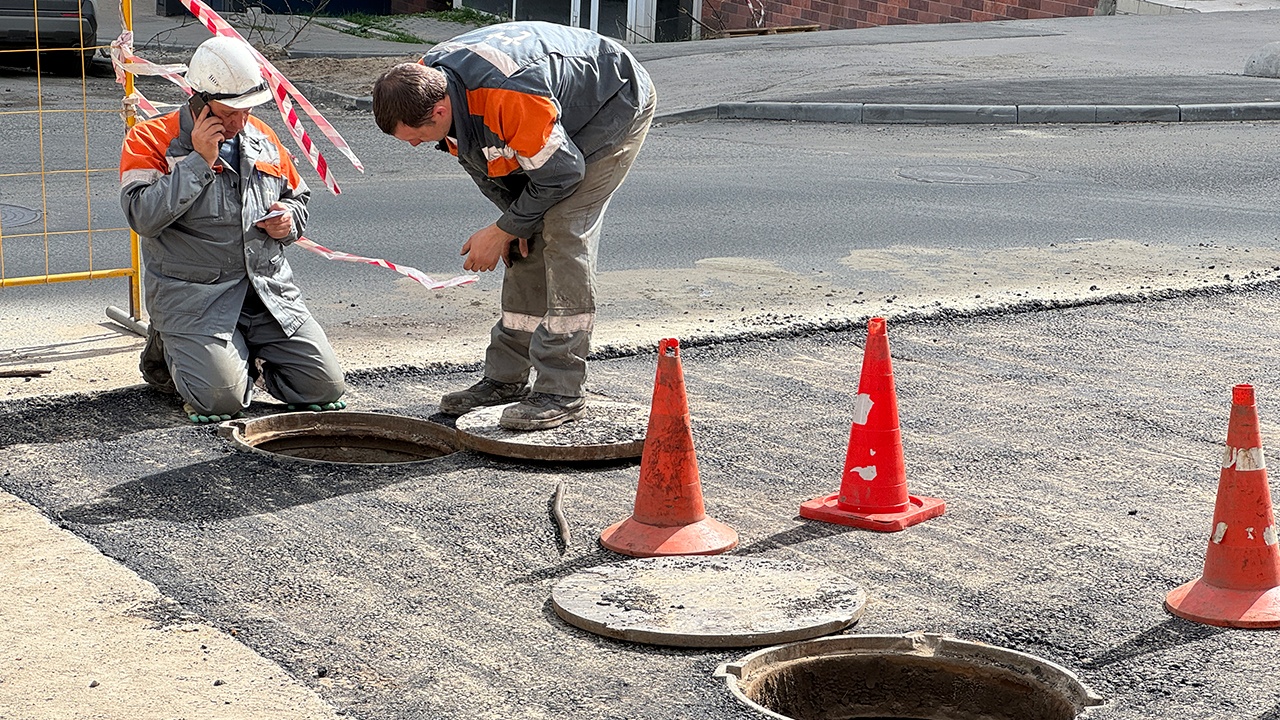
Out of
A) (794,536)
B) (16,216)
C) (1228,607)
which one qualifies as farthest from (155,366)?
(1228,607)

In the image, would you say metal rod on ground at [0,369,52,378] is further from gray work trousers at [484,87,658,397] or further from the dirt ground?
the dirt ground

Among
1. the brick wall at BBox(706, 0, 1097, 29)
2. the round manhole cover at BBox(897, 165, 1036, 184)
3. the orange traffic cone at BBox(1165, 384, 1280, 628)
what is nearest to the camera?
the orange traffic cone at BBox(1165, 384, 1280, 628)

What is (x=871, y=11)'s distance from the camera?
23.6m

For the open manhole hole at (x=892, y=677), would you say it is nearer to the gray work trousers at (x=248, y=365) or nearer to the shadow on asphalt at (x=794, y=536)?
the shadow on asphalt at (x=794, y=536)

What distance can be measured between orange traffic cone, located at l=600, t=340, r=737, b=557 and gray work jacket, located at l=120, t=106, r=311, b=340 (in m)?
1.97

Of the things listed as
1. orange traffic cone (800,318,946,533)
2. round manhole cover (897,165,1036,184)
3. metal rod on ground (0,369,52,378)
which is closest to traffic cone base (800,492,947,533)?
orange traffic cone (800,318,946,533)

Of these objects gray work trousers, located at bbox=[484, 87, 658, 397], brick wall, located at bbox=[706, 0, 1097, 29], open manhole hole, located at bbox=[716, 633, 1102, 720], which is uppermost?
brick wall, located at bbox=[706, 0, 1097, 29]

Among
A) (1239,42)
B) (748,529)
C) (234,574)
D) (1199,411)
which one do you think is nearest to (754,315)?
(1199,411)

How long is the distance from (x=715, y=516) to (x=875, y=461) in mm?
542

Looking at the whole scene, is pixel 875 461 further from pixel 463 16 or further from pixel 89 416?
pixel 463 16

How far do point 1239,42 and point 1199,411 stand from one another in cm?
1461

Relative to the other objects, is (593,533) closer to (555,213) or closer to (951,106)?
(555,213)

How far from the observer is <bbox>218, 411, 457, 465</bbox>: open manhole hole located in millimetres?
5770

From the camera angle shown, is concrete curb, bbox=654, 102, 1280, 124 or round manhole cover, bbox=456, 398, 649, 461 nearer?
round manhole cover, bbox=456, 398, 649, 461
